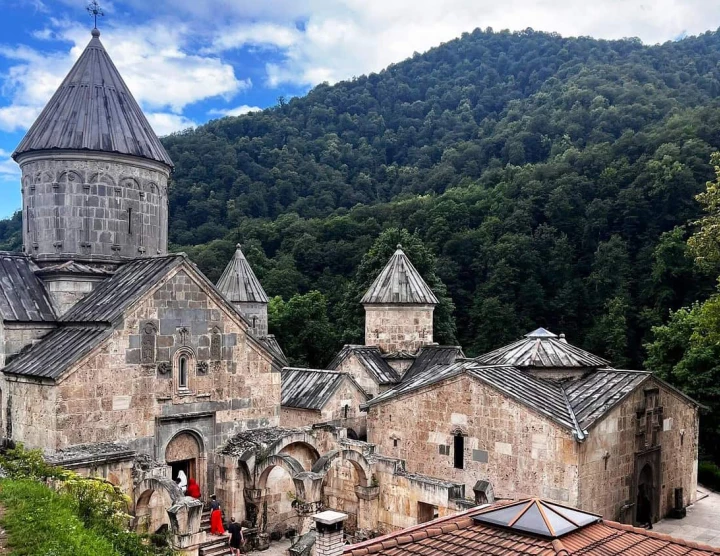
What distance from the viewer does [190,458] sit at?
1459cm

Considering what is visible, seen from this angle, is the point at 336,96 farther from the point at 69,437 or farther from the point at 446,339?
the point at 69,437

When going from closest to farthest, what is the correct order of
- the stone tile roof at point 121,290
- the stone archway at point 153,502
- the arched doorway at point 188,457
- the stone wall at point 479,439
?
the stone archway at point 153,502 < the stone tile roof at point 121,290 < the stone wall at point 479,439 < the arched doorway at point 188,457

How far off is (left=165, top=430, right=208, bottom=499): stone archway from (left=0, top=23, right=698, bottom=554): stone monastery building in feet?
0.16

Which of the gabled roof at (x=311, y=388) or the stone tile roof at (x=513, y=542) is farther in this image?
the gabled roof at (x=311, y=388)

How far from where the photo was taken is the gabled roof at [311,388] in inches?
821

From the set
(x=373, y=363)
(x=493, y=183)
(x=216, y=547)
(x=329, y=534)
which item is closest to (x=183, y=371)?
(x=216, y=547)

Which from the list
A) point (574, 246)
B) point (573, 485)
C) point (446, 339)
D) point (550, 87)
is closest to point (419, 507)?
point (573, 485)

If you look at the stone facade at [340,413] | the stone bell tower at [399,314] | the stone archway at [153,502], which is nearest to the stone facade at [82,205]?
the stone archway at [153,502]

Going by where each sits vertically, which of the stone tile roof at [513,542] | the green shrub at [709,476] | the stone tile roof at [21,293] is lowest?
the green shrub at [709,476]

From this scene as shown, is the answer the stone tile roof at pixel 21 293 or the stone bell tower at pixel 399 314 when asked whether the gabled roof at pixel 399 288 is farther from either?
the stone tile roof at pixel 21 293

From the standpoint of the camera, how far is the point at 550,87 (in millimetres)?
90812

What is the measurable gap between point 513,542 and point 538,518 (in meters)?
0.50

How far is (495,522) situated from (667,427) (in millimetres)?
12843

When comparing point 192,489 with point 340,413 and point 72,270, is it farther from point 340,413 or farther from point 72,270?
point 340,413
